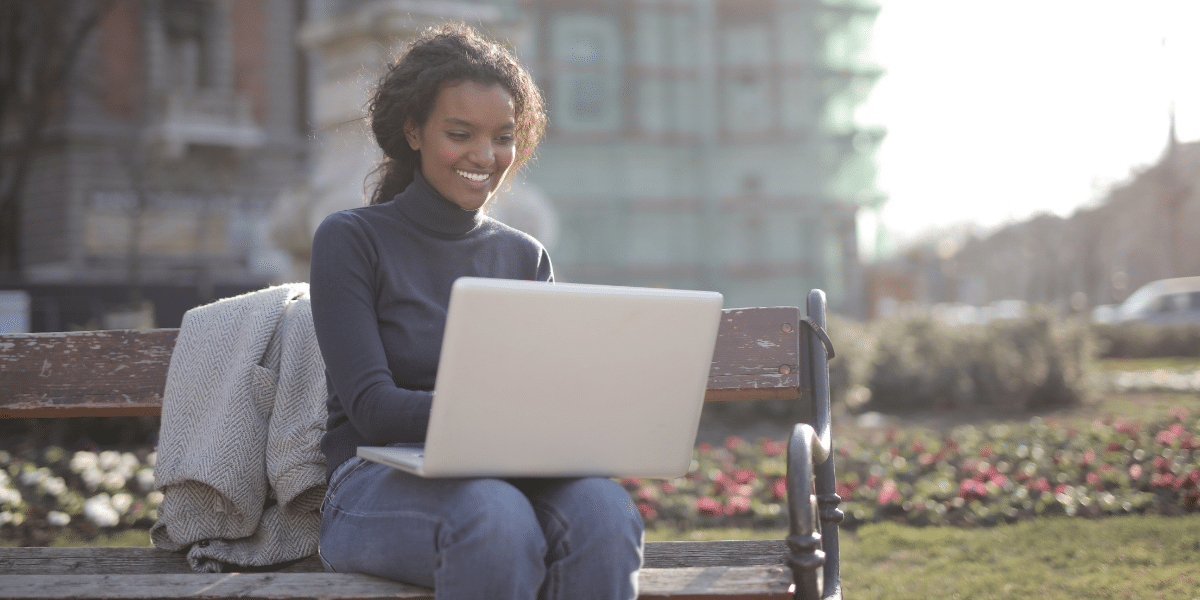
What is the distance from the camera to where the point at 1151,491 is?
4793mm

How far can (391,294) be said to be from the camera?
2217 mm

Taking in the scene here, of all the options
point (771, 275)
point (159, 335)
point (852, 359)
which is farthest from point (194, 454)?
point (771, 275)

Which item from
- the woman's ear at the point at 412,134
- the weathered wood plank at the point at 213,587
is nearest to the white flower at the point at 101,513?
the weathered wood plank at the point at 213,587

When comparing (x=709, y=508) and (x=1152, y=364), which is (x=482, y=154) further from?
(x=1152, y=364)

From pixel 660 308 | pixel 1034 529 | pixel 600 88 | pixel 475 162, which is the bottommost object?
pixel 1034 529

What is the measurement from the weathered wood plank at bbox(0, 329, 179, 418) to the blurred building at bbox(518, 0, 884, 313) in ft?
98.1

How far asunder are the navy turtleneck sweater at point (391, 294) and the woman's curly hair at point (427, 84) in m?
0.13

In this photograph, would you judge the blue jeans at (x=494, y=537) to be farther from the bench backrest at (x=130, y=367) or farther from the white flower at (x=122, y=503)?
the white flower at (x=122, y=503)

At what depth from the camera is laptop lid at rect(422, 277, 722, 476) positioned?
5.27 feet

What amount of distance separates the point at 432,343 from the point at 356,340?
21cm

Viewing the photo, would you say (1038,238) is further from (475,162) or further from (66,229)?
(475,162)

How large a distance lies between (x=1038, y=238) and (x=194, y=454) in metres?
43.3

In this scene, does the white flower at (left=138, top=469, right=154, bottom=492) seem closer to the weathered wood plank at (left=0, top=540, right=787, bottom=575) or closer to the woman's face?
the weathered wood plank at (left=0, top=540, right=787, bottom=575)

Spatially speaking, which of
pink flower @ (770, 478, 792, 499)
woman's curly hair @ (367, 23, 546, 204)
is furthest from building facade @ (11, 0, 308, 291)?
woman's curly hair @ (367, 23, 546, 204)
